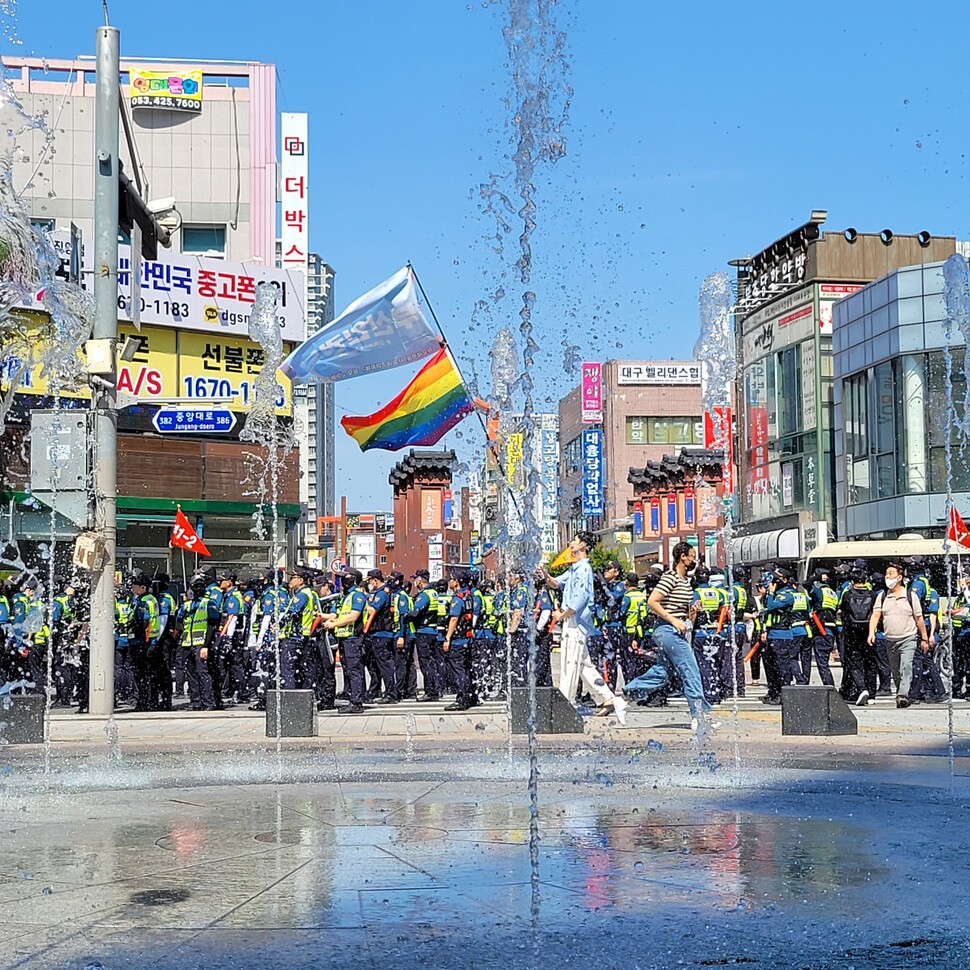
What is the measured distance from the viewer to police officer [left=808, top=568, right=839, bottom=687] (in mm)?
18250

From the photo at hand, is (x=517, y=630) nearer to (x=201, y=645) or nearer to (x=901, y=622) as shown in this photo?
(x=201, y=645)

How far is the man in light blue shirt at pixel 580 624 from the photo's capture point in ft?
49.3

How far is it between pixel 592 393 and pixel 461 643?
7802 centimetres

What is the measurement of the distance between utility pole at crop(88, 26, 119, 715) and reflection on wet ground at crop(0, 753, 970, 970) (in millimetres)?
6584

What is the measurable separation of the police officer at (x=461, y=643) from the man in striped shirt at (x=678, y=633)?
4890mm

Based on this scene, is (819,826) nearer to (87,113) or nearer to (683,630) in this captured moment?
(683,630)

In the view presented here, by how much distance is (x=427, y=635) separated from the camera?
1920 centimetres

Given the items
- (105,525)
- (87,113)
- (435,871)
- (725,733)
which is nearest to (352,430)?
(105,525)

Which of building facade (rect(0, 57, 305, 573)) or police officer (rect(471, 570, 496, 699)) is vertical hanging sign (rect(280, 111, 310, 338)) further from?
police officer (rect(471, 570, 496, 699))

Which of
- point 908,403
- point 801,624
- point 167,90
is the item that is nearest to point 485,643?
point 801,624

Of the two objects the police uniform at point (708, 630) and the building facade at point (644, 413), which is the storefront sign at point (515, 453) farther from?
the building facade at point (644, 413)

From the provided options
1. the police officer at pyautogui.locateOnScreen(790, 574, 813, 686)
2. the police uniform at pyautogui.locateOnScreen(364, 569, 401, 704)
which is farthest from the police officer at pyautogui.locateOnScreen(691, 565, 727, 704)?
the police uniform at pyautogui.locateOnScreen(364, 569, 401, 704)

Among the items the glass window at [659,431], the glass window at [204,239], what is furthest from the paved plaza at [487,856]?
the glass window at [659,431]

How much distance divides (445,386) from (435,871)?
18.6 m
